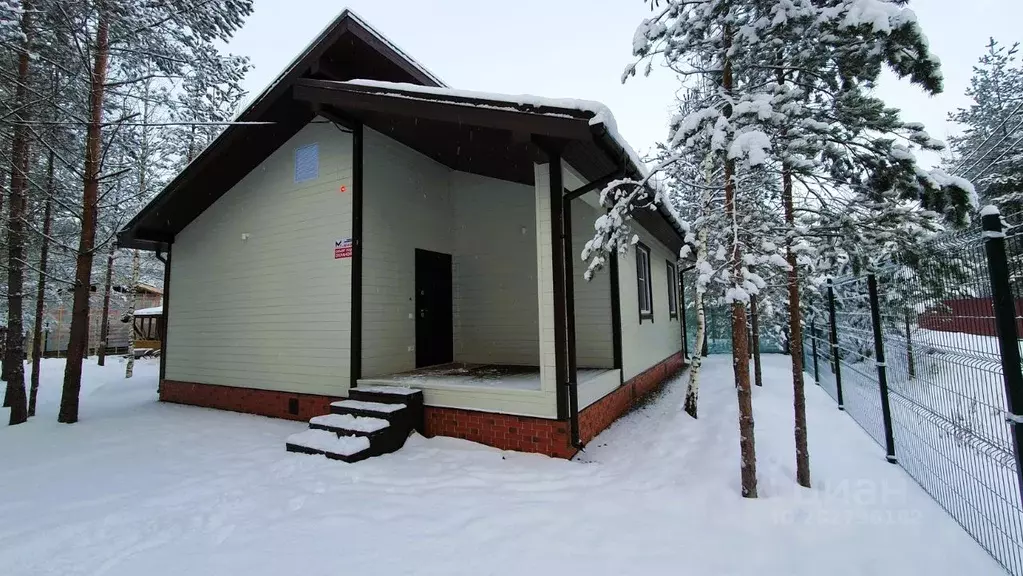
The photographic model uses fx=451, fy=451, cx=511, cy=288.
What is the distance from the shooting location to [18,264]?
266 inches

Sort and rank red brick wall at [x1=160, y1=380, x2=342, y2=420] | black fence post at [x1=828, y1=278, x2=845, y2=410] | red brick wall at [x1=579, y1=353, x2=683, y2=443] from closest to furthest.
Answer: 1. red brick wall at [x1=579, y1=353, x2=683, y2=443]
2. red brick wall at [x1=160, y1=380, x2=342, y2=420]
3. black fence post at [x1=828, y1=278, x2=845, y2=410]

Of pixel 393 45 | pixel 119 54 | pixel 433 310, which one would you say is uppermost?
pixel 119 54

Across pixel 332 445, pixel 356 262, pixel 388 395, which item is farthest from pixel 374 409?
pixel 356 262

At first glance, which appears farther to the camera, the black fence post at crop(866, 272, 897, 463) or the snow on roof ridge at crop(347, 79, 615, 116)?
the black fence post at crop(866, 272, 897, 463)

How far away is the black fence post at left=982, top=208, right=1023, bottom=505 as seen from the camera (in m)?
2.21

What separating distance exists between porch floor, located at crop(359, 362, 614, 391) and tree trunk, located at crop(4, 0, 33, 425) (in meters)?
5.23

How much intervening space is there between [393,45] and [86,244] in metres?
5.20

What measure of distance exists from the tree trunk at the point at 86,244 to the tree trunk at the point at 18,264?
0.57m

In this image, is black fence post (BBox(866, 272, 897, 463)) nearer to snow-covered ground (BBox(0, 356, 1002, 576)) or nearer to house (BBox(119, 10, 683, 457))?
snow-covered ground (BBox(0, 356, 1002, 576))

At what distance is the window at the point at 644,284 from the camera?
800cm

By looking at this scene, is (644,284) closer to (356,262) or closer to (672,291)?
(672,291)

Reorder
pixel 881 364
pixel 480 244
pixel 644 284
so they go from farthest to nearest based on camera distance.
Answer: pixel 644 284 < pixel 480 244 < pixel 881 364

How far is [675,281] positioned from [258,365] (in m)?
10.2

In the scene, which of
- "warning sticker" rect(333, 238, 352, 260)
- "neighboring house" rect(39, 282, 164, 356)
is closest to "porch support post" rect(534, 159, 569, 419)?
"warning sticker" rect(333, 238, 352, 260)
